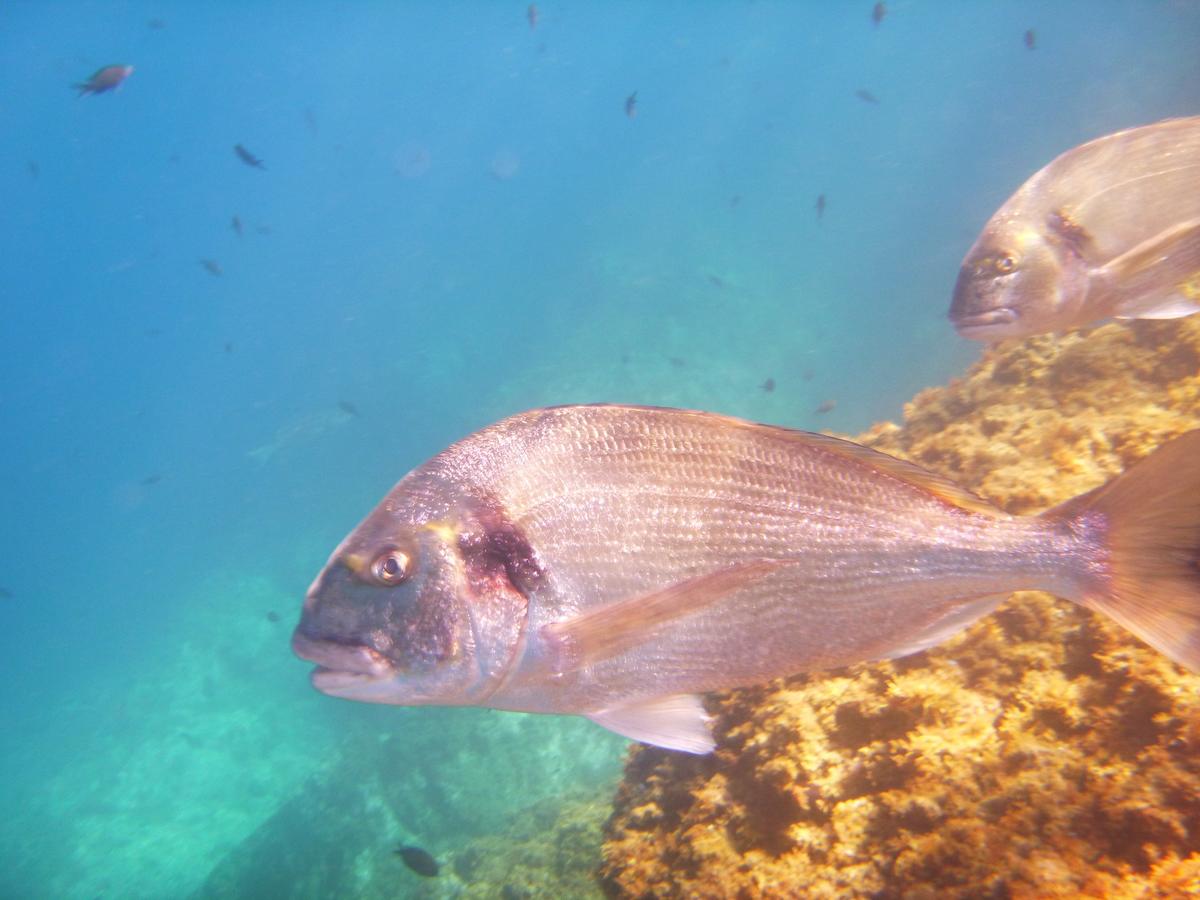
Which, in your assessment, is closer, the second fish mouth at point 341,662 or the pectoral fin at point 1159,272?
the second fish mouth at point 341,662

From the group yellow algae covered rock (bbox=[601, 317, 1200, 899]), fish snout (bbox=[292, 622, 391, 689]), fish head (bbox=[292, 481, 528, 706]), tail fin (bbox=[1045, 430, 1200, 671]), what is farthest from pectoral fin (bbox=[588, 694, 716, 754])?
tail fin (bbox=[1045, 430, 1200, 671])

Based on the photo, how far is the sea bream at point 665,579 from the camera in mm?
1417

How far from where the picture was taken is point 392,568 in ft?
4.85

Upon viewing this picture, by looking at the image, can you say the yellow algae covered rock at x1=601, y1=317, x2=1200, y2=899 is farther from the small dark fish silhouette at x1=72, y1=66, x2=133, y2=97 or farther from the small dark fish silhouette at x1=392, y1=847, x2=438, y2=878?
the small dark fish silhouette at x1=72, y1=66, x2=133, y2=97

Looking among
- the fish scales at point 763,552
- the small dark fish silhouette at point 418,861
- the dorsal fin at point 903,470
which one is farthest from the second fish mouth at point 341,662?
the small dark fish silhouette at point 418,861

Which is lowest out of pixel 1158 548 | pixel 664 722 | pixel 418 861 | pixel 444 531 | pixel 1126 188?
pixel 418 861

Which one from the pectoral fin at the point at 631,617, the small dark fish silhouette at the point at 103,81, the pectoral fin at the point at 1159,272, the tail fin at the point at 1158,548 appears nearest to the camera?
the tail fin at the point at 1158,548

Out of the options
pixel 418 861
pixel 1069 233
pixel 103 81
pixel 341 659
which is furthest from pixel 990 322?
pixel 103 81

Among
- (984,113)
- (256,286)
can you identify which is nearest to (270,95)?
(256,286)

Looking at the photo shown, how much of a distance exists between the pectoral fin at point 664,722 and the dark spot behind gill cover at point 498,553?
41cm

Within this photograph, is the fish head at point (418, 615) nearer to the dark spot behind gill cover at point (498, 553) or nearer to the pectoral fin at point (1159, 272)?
the dark spot behind gill cover at point (498, 553)

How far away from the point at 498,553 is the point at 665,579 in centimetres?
44

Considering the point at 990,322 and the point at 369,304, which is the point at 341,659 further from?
the point at 369,304

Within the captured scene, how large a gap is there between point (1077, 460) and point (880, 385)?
2473 cm
